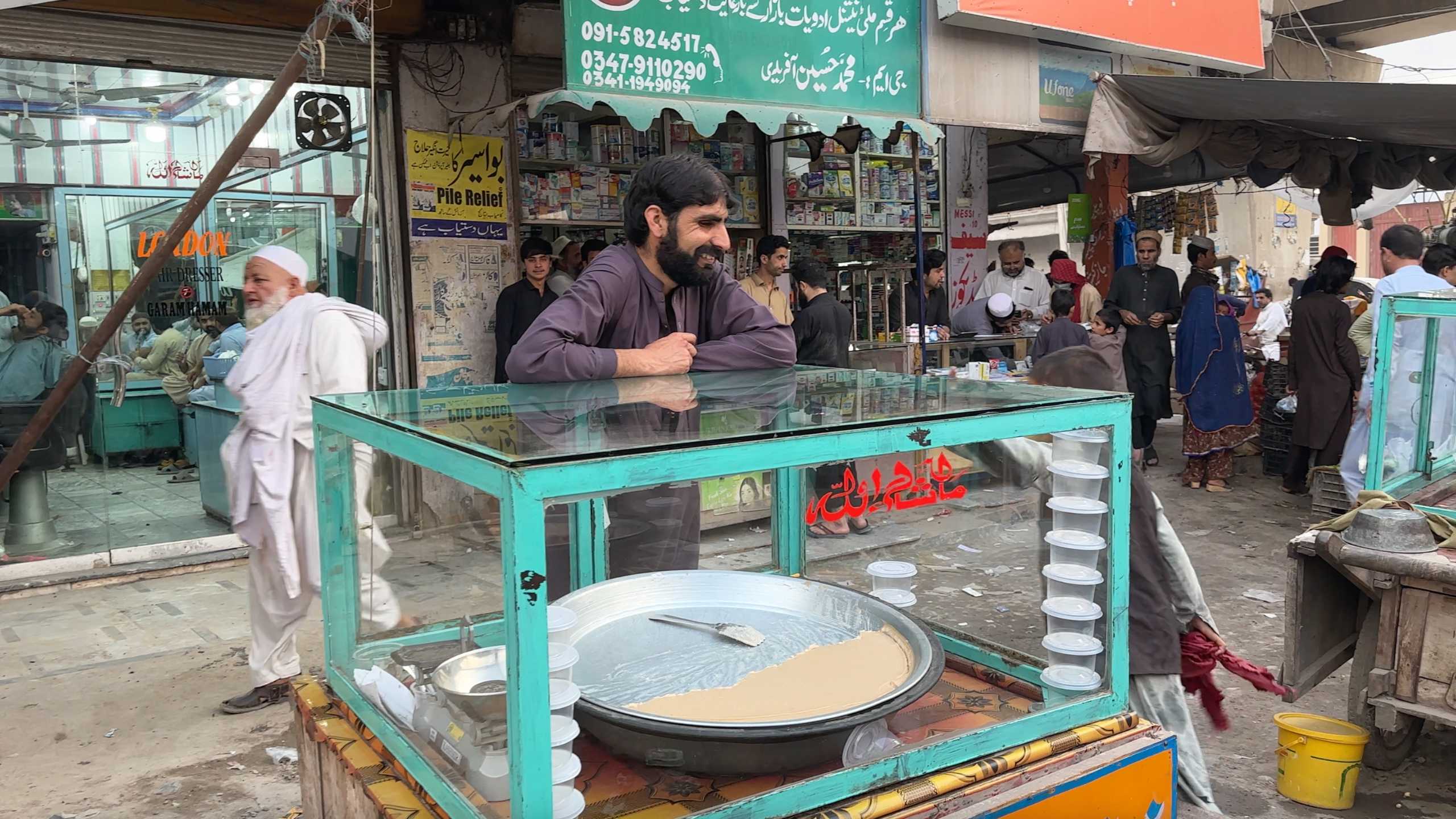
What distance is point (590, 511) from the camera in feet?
6.91

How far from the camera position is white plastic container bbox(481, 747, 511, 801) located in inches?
49.0

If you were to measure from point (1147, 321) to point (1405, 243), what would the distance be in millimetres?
2227

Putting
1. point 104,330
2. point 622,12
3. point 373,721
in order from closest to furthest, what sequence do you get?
point 373,721 → point 104,330 → point 622,12

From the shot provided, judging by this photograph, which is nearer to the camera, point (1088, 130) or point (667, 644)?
point (667, 644)

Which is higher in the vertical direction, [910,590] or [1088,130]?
[1088,130]

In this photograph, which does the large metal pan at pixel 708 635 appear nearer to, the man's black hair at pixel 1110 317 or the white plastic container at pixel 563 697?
the white plastic container at pixel 563 697

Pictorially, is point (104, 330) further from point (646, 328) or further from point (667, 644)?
point (667, 644)

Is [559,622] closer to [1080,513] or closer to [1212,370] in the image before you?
[1080,513]

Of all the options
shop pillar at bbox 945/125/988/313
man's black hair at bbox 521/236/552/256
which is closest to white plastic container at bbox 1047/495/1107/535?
man's black hair at bbox 521/236/552/256

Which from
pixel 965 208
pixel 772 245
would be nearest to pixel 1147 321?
pixel 965 208

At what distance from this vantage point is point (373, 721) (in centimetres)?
161

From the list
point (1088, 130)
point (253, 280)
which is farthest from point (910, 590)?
point (1088, 130)

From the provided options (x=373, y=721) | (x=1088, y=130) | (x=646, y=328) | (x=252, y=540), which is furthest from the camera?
(x=1088, y=130)

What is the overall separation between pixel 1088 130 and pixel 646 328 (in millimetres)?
5485
